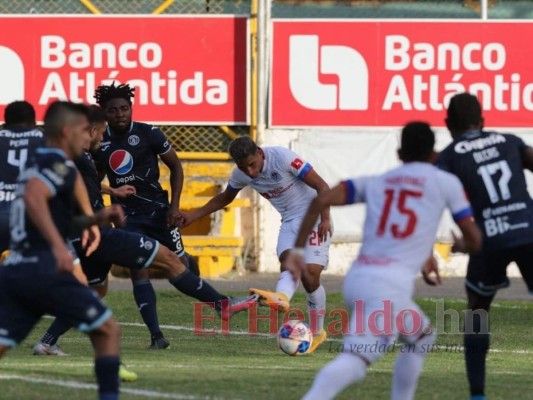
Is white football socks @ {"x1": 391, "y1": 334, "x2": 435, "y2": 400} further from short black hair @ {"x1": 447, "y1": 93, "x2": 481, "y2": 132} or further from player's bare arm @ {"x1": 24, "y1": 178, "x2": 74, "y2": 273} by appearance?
player's bare arm @ {"x1": 24, "y1": 178, "x2": 74, "y2": 273}

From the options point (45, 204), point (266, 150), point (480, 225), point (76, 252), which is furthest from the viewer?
point (266, 150)

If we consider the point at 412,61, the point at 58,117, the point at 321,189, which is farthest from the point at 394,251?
the point at 412,61

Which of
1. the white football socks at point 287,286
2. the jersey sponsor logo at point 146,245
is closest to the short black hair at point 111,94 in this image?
the jersey sponsor logo at point 146,245

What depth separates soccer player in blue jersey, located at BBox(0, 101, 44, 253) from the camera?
33.4 feet

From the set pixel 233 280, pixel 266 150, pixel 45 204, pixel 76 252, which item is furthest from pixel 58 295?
pixel 233 280

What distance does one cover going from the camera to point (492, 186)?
829cm

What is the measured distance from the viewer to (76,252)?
1066 centimetres

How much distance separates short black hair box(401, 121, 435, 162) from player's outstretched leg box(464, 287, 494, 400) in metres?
1.55

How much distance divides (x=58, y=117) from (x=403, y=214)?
1.98m

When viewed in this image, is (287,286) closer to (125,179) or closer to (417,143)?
(125,179)

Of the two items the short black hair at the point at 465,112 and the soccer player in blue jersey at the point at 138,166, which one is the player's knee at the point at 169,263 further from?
the short black hair at the point at 465,112

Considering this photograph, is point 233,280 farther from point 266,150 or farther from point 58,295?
point 58,295

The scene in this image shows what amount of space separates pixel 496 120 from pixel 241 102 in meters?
3.74

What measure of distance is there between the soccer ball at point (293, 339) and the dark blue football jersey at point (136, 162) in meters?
1.88
